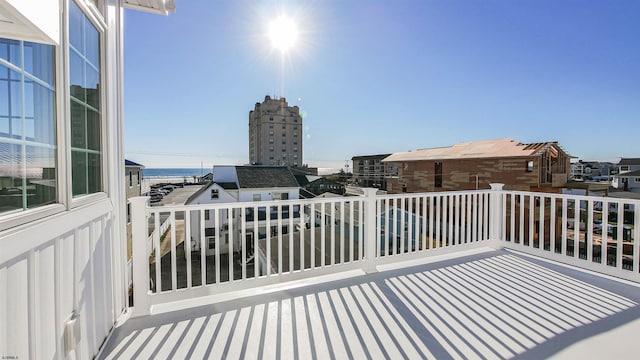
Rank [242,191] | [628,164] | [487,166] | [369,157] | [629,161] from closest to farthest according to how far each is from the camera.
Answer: [487,166]
[242,191]
[628,164]
[629,161]
[369,157]

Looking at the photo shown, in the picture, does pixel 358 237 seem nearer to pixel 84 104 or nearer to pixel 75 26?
pixel 84 104

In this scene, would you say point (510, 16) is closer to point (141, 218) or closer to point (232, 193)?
point (141, 218)

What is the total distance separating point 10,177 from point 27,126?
22 centimetres

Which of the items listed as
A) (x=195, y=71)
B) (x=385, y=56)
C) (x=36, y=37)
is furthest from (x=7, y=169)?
(x=195, y=71)

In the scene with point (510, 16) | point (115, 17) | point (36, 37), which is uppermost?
point (510, 16)

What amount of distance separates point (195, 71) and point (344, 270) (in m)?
8.32

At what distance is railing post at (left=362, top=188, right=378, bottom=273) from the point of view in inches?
108

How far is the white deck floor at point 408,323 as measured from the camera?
1.56m

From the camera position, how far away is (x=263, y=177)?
16.4 m

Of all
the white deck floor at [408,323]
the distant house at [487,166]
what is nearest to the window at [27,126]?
the white deck floor at [408,323]

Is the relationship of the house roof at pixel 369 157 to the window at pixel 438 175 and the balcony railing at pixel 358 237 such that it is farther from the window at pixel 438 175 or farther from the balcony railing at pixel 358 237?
the balcony railing at pixel 358 237

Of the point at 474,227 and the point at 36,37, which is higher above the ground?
the point at 36,37

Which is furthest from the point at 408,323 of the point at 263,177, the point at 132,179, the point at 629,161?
the point at 629,161

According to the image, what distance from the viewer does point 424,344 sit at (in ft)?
5.31
